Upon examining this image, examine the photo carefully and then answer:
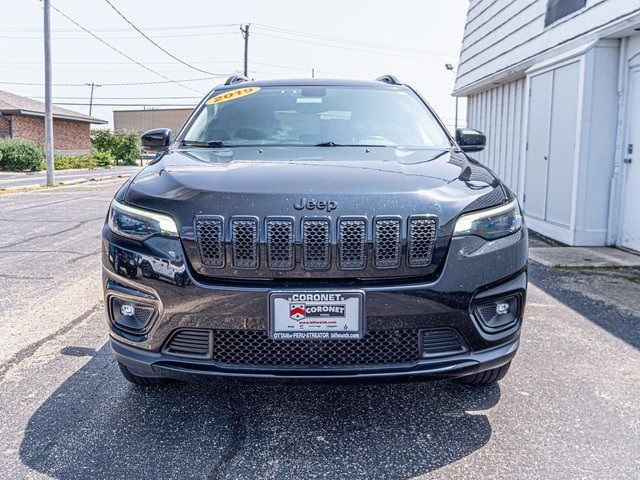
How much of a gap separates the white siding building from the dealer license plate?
526 centimetres

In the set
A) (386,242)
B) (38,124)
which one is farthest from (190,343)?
(38,124)

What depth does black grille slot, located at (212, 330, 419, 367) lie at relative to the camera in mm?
2201

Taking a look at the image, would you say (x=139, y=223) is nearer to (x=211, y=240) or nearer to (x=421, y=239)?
(x=211, y=240)

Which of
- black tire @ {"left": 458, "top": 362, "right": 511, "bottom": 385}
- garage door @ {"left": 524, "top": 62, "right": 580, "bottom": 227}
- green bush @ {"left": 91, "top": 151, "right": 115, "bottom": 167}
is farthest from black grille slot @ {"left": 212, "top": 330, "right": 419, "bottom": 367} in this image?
green bush @ {"left": 91, "top": 151, "right": 115, "bottom": 167}

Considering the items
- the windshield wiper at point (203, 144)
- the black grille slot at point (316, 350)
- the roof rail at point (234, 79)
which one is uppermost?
the roof rail at point (234, 79)

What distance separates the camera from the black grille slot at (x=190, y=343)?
7.28 ft

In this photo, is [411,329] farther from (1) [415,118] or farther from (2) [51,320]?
(2) [51,320]

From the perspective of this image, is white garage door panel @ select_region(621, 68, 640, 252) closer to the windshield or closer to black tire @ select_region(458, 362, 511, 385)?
the windshield

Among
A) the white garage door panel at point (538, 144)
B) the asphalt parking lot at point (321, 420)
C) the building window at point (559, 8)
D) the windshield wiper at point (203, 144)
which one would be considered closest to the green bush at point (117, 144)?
the white garage door panel at point (538, 144)

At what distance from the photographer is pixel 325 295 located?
2129 millimetres

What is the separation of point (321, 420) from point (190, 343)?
0.74m

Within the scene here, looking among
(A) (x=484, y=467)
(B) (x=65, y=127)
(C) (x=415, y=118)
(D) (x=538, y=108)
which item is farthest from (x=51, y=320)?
(B) (x=65, y=127)

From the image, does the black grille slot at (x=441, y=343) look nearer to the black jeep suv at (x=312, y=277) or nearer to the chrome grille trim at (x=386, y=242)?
the black jeep suv at (x=312, y=277)

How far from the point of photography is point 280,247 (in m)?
2.16
